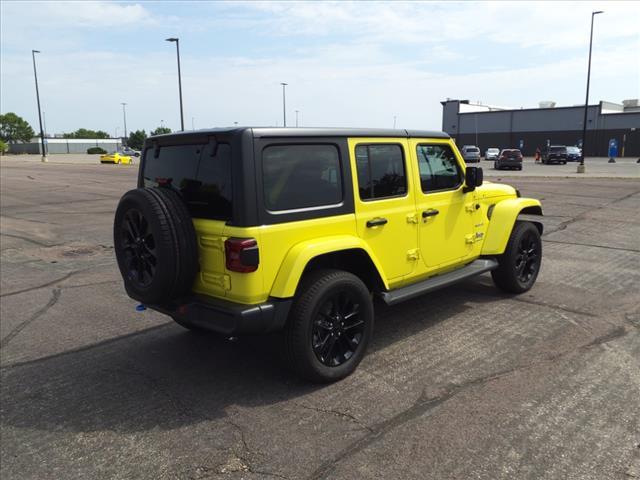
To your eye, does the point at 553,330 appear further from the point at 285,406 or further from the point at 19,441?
the point at 19,441

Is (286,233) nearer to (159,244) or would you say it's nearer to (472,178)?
(159,244)

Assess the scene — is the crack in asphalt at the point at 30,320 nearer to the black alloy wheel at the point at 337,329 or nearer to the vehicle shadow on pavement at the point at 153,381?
the vehicle shadow on pavement at the point at 153,381

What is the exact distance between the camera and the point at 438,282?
467 centimetres

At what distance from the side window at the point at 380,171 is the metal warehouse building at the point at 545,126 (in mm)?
63387

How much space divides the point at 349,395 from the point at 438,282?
1549 millimetres

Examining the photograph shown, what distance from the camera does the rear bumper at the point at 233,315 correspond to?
10.9ft

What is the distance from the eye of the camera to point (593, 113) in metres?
60.4

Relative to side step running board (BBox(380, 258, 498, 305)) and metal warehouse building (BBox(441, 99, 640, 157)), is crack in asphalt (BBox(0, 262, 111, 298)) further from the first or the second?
metal warehouse building (BBox(441, 99, 640, 157))

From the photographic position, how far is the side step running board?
13.8 ft

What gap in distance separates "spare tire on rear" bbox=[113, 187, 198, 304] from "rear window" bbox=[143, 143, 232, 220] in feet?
0.36

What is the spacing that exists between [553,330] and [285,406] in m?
2.68

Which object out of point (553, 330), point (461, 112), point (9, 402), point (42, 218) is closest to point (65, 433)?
point (9, 402)

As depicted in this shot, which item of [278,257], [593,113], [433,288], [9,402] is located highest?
[593,113]

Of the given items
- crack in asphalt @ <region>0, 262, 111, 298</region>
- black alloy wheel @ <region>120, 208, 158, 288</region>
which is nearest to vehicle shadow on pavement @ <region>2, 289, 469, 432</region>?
black alloy wheel @ <region>120, 208, 158, 288</region>
